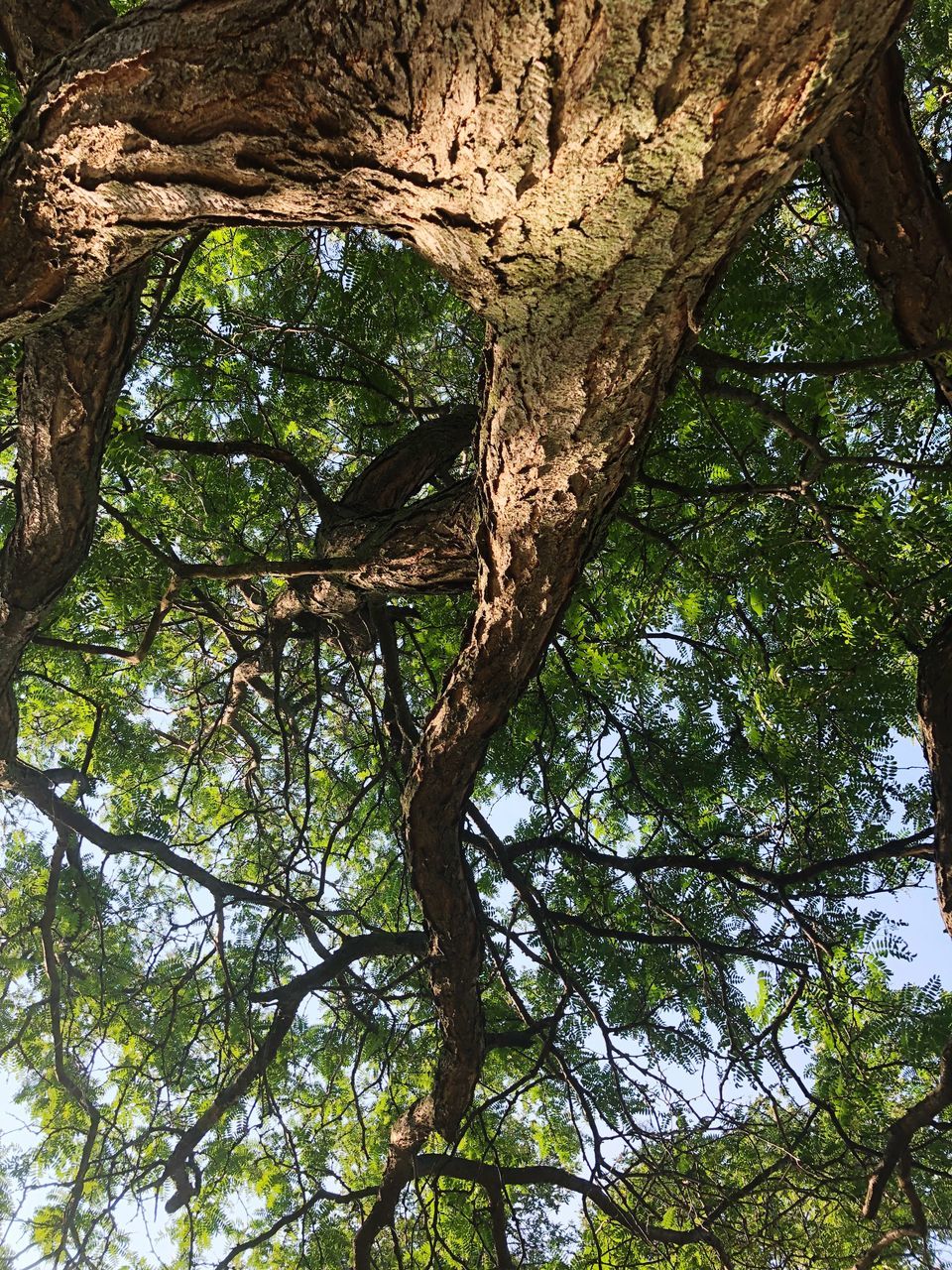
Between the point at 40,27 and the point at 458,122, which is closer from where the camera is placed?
the point at 458,122

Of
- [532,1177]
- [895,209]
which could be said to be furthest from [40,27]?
[532,1177]

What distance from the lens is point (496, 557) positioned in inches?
89.8

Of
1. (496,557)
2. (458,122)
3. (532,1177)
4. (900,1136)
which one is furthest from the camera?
(532,1177)

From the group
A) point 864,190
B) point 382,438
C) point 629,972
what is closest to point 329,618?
point 382,438

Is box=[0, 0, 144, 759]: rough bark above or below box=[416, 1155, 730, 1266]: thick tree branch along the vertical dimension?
above

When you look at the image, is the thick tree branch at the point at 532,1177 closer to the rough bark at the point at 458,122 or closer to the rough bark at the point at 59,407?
the rough bark at the point at 59,407

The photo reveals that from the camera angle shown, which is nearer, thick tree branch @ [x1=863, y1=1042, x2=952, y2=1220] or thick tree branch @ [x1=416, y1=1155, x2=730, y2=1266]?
thick tree branch @ [x1=863, y1=1042, x2=952, y2=1220]

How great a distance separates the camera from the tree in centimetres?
135

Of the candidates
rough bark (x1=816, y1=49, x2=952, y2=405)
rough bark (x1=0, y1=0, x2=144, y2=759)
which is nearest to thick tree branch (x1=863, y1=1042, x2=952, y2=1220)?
rough bark (x1=816, y1=49, x2=952, y2=405)

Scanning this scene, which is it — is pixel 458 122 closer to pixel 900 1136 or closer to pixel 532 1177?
pixel 900 1136

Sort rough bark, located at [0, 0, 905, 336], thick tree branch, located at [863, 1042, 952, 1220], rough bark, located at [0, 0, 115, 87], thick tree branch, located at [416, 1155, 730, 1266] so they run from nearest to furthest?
rough bark, located at [0, 0, 905, 336]
rough bark, located at [0, 0, 115, 87]
thick tree branch, located at [863, 1042, 952, 1220]
thick tree branch, located at [416, 1155, 730, 1266]

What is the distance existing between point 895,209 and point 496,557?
64.9 inches

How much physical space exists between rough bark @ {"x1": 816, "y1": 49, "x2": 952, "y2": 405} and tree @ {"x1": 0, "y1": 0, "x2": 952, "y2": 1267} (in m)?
0.01

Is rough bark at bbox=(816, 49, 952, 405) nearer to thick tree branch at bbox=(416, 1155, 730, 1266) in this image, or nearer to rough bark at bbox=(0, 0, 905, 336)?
rough bark at bbox=(0, 0, 905, 336)
